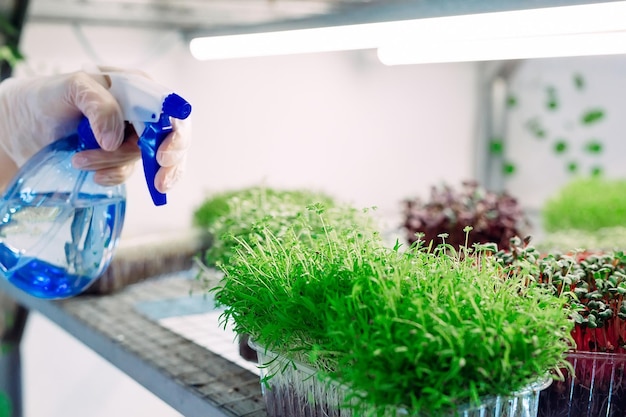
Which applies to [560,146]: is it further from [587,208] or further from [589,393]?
[589,393]

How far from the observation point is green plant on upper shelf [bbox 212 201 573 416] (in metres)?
0.49

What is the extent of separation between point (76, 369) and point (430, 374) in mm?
1708

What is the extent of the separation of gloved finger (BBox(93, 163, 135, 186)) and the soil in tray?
24.1 inches

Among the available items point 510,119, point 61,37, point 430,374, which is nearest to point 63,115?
point 430,374

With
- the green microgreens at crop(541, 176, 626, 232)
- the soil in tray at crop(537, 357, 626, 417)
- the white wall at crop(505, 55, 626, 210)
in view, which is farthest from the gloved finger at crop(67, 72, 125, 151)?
the white wall at crop(505, 55, 626, 210)

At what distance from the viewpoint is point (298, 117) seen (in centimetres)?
229

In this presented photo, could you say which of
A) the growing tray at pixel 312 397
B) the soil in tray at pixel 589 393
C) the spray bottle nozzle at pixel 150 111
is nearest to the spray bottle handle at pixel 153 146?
the spray bottle nozzle at pixel 150 111

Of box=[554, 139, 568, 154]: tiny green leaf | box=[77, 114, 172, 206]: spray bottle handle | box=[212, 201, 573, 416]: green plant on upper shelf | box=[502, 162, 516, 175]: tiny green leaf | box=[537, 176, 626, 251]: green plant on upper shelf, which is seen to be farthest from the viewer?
box=[502, 162, 516, 175]: tiny green leaf

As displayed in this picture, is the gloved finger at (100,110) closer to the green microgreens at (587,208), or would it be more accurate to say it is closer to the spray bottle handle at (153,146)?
the spray bottle handle at (153,146)

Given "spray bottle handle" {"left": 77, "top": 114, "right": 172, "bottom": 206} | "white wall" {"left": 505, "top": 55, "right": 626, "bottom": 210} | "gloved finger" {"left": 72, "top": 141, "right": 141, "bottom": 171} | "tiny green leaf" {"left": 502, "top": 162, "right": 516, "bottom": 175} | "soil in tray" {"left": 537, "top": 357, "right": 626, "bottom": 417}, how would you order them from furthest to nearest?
"tiny green leaf" {"left": 502, "top": 162, "right": 516, "bottom": 175}, "white wall" {"left": 505, "top": 55, "right": 626, "bottom": 210}, "gloved finger" {"left": 72, "top": 141, "right": 141, "bottom": 171}, "spray bottle handle" {"left": 77, "top": 114, "right": 172, "bottom": 206}, "soil in tray" {"left": 537, "top": 357, "right": 626, "bottom": 417}

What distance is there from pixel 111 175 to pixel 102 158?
0.03 meters

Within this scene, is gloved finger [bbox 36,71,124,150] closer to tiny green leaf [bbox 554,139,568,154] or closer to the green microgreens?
the green microgreens

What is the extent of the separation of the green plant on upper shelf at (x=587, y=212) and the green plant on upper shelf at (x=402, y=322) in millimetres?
1156

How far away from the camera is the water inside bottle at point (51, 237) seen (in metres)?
0.86
